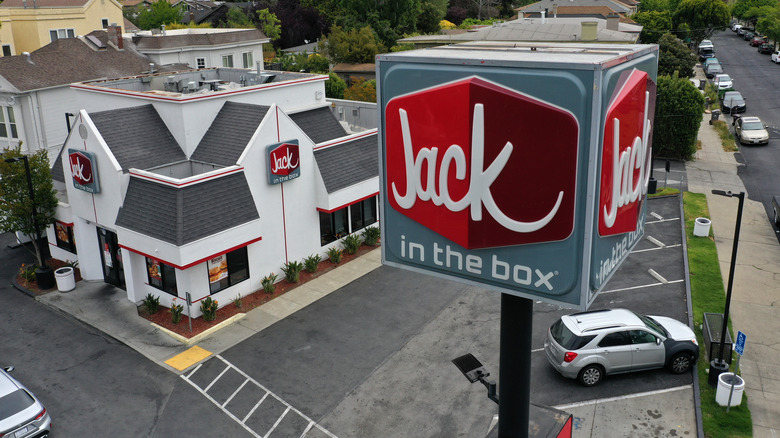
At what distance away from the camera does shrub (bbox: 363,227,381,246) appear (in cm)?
3083

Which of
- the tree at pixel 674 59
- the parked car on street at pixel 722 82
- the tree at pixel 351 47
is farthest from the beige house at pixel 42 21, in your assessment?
the parked car on street at pixel 722 82

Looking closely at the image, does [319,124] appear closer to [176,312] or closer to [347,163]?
[347,163]

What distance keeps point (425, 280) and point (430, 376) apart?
23.8ft

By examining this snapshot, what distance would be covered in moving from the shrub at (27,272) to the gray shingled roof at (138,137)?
23.5 ft

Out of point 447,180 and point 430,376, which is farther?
point 430,376

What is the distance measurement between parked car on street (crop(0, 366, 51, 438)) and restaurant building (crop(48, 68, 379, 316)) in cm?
631

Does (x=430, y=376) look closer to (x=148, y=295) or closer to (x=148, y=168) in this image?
(x=148, y=295)

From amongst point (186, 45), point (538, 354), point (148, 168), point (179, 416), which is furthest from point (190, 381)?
point (186, 45)

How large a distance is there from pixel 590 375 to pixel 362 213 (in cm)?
1457

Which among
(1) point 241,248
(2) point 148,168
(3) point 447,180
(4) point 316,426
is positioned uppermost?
(3) point 447,180

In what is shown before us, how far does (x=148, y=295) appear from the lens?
80.1 feet

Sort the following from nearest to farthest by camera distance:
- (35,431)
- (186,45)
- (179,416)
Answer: (35,431), (179,416), (186,45)

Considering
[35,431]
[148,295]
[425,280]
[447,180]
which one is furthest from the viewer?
[425,280]

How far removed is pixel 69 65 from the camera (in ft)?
128
